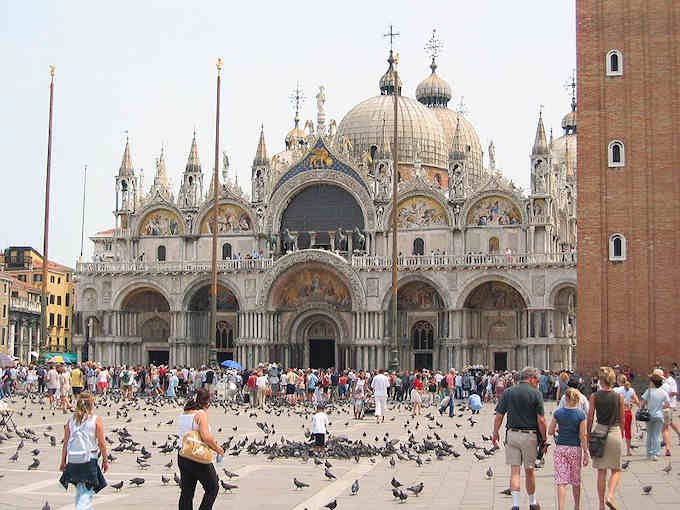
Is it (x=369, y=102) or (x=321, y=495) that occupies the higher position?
(x=369, y=102)

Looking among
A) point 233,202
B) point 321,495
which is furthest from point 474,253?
point 321,495

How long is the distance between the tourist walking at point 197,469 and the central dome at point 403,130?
58237 millimetres

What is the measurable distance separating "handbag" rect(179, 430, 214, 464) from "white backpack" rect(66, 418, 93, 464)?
1.09m

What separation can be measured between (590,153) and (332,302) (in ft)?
74.4

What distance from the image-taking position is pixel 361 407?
110 feet

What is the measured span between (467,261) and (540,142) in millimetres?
7484

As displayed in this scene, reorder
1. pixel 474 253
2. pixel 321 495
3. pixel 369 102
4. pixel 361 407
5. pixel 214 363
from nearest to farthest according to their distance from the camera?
pixel 321 495 < pixel 361 407 < pixel 214 363 < pixel 474 253 < pixel 369 102

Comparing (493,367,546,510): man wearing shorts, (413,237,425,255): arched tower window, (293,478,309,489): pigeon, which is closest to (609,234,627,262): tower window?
(413,237,425,255): arched tower window

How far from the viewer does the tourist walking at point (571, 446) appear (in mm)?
13820

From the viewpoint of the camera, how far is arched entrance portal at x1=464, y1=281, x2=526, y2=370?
188 feet

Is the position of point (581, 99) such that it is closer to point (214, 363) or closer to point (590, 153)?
point (590, 153)

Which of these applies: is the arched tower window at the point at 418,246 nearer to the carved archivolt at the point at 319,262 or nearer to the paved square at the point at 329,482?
the carved archivolt at the point at 319,262

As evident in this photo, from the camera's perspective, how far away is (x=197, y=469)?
12.8m

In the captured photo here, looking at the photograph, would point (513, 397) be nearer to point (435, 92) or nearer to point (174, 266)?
point (174, 266)
